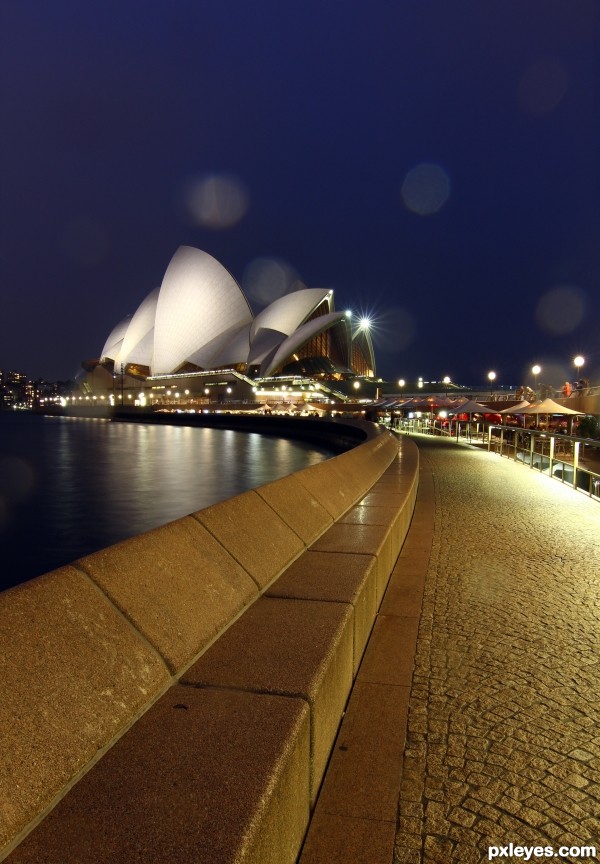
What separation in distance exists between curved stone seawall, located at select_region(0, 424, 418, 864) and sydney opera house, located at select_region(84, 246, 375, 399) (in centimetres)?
6800

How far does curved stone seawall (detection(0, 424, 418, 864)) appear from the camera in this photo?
133 cm

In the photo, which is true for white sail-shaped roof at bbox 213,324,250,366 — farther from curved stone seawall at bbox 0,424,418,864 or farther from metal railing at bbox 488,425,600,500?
curved stone seawall at bbox 0,424,418,864

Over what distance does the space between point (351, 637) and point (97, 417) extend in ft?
316

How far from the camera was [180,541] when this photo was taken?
2.76 m

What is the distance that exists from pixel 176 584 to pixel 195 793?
3.60 feet

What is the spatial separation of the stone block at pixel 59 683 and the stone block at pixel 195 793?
0.06 meters

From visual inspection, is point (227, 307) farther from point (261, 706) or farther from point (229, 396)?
point (261, 706)

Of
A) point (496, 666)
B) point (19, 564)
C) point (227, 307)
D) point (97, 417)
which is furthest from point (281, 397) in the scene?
point (496, 666)

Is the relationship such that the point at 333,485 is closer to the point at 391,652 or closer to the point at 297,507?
the point at 297,507

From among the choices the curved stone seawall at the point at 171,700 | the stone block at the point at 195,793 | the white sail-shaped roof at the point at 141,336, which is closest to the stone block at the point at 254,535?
the curved stone seawall at the point at 171,700

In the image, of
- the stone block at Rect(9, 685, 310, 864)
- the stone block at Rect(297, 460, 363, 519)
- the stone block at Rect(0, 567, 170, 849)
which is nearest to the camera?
the stone block at Rect(9, 685, 310, 864)

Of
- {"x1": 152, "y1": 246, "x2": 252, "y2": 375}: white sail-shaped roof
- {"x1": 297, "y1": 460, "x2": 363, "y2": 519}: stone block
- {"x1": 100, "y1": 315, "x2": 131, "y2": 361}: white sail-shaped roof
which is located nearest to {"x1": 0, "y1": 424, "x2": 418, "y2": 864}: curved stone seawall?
{"x1": 297, "y1": 460, "x2": 363, "y2": 519}: stone block

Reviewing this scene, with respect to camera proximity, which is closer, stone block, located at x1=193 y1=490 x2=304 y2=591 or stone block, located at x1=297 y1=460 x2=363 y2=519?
stone block, located at x1=193 y1=490 x2=304 y2=591

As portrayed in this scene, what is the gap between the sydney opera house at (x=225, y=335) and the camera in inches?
2699
